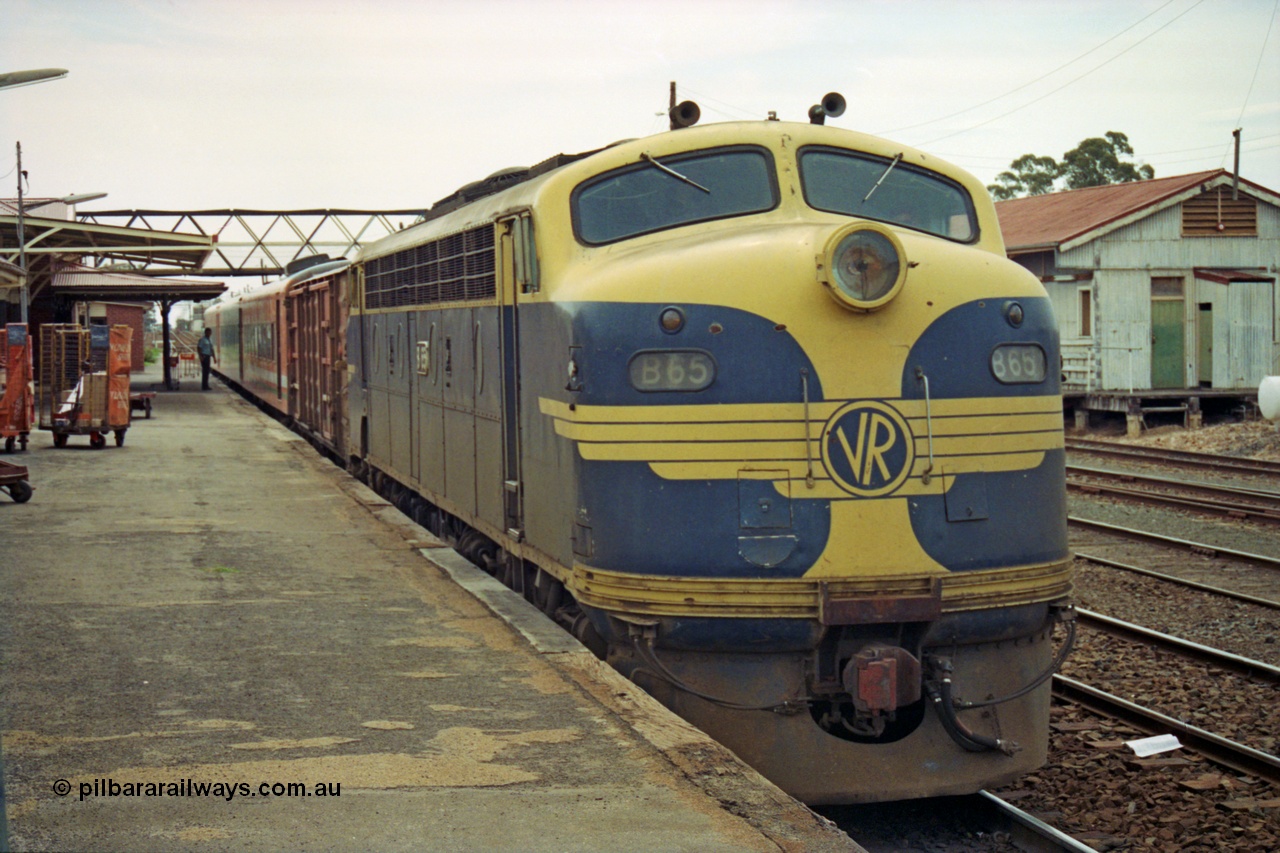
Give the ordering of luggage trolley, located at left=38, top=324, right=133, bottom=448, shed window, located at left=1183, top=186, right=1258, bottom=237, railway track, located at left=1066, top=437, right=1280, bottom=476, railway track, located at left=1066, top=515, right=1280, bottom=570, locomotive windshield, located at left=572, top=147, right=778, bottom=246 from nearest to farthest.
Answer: locomotive windshield, located at left=572, top=147, right=778, bottom=246 → railway track, located at left=1066, top=515, right=1280, bottom=570 → luggage trolley, located at left=38, top=324, right=133, bottom=448 → railway track, located at left=1066, top=437, right=1280, bottom=476 → shed window, located at left=1183, top=186, right=1258, bottom=237

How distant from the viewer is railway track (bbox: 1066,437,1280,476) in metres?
20.6

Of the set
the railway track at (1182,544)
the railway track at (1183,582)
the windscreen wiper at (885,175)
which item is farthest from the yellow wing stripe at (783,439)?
the railway track at (1182,544)

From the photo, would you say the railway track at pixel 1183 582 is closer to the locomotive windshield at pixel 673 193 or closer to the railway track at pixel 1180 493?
the railway track at pixel 1180 493

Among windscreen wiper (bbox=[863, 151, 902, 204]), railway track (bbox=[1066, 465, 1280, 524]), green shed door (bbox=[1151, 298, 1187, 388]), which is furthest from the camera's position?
green shed door (bbox=[1151, 298, 1187, 388])

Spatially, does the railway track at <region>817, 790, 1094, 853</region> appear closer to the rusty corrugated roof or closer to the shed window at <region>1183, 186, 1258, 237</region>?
the rusty corrugated roof

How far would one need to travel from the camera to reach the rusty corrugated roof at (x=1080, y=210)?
1160 inches

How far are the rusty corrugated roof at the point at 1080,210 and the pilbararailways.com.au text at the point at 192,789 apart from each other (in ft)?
87.7

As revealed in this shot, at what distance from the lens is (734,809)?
16.5 feet

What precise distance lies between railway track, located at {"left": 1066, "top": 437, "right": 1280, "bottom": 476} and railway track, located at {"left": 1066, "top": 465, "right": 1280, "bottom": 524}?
1.58 metres

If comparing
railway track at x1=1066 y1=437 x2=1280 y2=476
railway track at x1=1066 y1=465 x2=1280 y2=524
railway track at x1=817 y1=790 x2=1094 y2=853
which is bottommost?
railway track at x1=817 y1=790 x2=1094 y2=853

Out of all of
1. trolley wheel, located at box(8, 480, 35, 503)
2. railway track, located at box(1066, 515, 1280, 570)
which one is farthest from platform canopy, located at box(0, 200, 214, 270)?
railway track, located at box(1066, 515, 1280, 570)

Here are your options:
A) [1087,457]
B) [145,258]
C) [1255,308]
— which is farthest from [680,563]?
[145,258]

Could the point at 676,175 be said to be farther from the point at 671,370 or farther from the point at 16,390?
the point at 16,390

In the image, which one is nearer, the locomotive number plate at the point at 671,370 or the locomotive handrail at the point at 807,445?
the locomotive handrail at the point at 807,445
